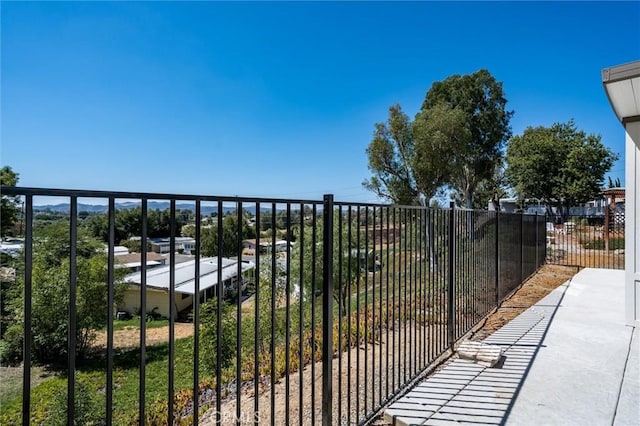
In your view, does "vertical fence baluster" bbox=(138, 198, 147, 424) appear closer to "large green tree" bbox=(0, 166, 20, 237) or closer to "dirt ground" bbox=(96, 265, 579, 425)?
"large green tree" bbox=(0, 166, 20, 237)

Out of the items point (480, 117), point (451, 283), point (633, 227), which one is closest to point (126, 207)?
point (451, 283)

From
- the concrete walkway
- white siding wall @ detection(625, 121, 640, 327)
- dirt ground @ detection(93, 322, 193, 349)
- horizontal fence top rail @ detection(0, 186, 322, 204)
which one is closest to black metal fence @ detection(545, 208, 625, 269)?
white siding wall @ detection(625, 121, 640, 327)

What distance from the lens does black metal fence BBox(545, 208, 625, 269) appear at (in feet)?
32.5

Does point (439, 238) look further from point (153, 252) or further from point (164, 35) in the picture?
point (164, 35)

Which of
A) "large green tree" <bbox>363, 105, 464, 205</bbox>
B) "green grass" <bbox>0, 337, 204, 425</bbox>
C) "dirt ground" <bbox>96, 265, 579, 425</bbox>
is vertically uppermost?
"large green tree" <bbox>363, 105, 464, 205</bbox>

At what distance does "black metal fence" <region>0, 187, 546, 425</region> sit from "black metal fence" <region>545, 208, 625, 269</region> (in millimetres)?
5412

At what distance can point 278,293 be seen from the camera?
3574 millimetres

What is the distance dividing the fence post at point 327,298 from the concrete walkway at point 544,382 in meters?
0.60

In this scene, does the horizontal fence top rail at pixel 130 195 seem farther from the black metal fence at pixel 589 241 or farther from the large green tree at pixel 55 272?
the black metal fence at pixel 589 241

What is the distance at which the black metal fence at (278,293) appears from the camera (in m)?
1.08

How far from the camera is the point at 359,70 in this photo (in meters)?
15.2

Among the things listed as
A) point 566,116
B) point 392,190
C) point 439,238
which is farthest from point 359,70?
point 566,116

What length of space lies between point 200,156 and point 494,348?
90.6 feet

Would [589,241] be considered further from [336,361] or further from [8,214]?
[8,214]
